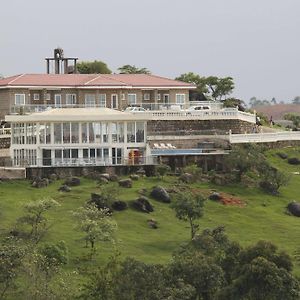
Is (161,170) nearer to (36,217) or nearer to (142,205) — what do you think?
(142,205)

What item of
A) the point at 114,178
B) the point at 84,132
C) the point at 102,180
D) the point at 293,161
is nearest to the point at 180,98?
the point at 293,161

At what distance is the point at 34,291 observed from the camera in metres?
49.5

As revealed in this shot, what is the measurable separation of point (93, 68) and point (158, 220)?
52.8 meters

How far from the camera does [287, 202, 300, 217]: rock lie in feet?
246

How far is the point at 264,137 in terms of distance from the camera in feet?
299

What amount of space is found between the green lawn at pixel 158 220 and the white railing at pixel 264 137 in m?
8.93

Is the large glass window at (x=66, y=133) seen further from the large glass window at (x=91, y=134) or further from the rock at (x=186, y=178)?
the rock at (x=186, y=178)

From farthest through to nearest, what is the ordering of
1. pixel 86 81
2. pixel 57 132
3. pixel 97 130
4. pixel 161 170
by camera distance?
1. pixel 86 81
2. pixel 97 130
3. pixel 57 132
4. pixel 161 170

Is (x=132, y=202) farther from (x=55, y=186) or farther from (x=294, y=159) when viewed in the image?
(x=294, y=159)

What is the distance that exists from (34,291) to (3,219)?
15469mm

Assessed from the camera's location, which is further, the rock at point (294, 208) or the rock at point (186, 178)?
the rock at point (186, 178)

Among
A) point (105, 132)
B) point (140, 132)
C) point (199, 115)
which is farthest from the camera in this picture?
point (199, 115)

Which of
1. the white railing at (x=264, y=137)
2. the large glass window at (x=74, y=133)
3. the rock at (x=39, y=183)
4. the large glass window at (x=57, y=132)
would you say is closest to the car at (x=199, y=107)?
the white railing at (x=264, y=137)

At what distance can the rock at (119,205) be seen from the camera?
228 ft
